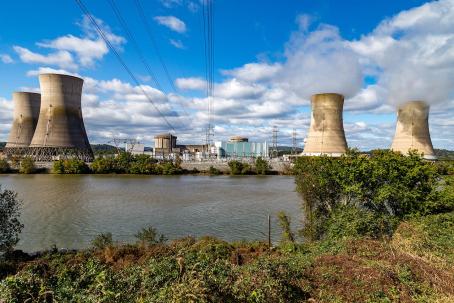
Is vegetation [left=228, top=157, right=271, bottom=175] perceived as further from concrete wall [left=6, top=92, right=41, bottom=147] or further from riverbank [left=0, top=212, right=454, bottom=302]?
riverbank [left=0, top=212, right=454, bottom=302]

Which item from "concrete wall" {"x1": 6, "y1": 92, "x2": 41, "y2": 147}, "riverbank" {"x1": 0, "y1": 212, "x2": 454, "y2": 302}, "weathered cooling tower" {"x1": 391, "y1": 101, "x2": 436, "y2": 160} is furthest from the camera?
"concrete wall" {"x1": 6, "y1": 92, "x2": 41, "y2": 147}

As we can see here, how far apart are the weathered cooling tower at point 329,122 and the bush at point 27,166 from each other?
91.0 ft

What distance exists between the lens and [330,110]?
24750 millimetres

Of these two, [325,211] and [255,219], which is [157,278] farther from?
[255,219]

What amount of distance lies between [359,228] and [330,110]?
18.9m

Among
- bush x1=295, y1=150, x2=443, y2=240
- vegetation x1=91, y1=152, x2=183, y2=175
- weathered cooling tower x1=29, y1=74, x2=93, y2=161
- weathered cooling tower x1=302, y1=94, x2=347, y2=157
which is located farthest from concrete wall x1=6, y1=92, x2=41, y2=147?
bush x1=295, y1=150, x2=443, y2=240

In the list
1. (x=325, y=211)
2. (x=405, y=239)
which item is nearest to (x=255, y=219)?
(x=325, y=211)

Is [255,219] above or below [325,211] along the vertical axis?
below

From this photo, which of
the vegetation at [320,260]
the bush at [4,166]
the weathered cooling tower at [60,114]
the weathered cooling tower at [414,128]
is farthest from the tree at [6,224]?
the bush at [4,166]

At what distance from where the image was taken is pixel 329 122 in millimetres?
24844

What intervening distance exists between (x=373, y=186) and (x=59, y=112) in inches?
1093

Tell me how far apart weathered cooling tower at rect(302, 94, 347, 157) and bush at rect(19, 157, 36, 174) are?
27.7 meters

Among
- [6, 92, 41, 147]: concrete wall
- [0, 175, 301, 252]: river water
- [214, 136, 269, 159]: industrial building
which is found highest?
[6, 92, 41, 147]: concrete wall

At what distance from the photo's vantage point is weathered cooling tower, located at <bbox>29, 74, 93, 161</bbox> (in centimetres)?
2798
